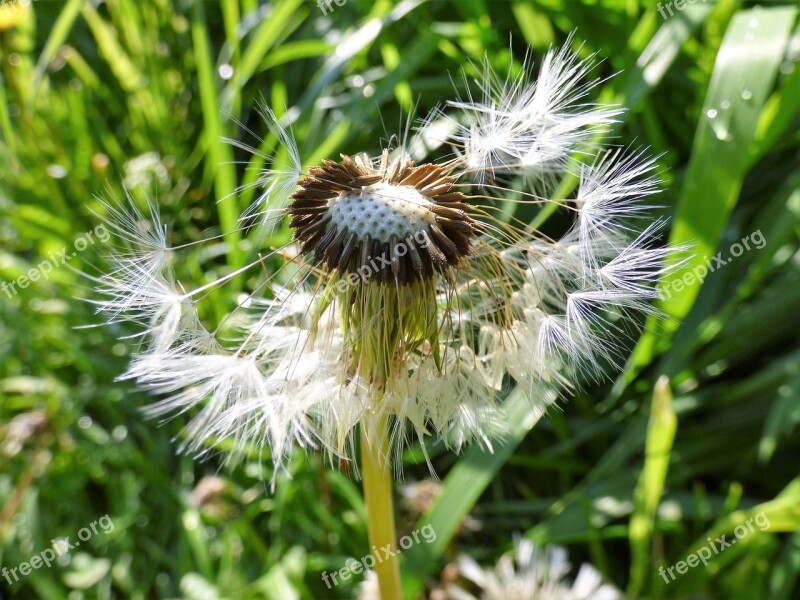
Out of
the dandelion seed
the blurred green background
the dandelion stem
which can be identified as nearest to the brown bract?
the dandelion seed

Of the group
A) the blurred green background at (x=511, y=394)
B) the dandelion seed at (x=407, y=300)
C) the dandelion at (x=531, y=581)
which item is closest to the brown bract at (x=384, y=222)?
the dandelion seed at (x=407, y=300)

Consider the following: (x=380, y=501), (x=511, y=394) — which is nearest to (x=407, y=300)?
(x=380, y=501)

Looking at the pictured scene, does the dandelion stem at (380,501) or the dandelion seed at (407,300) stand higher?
the dandelion seed at (407,300)

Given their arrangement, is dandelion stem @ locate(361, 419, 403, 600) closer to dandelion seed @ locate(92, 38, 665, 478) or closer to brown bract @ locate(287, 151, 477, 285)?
dandelion seed @ locate(92, 38, 665, 478)

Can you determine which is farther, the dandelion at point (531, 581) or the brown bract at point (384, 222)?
the dandelion at point (531, 581)

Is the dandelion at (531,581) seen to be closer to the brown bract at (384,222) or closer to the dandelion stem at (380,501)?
the dandelion stem at (380,501)

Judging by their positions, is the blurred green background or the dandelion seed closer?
the dandelion seed

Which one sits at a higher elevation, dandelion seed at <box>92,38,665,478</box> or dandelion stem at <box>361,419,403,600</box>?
dandelion seed at <box>92,38,665,478</box>

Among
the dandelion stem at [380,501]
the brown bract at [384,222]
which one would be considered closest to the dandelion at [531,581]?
the dandelion stem at [380,501]
